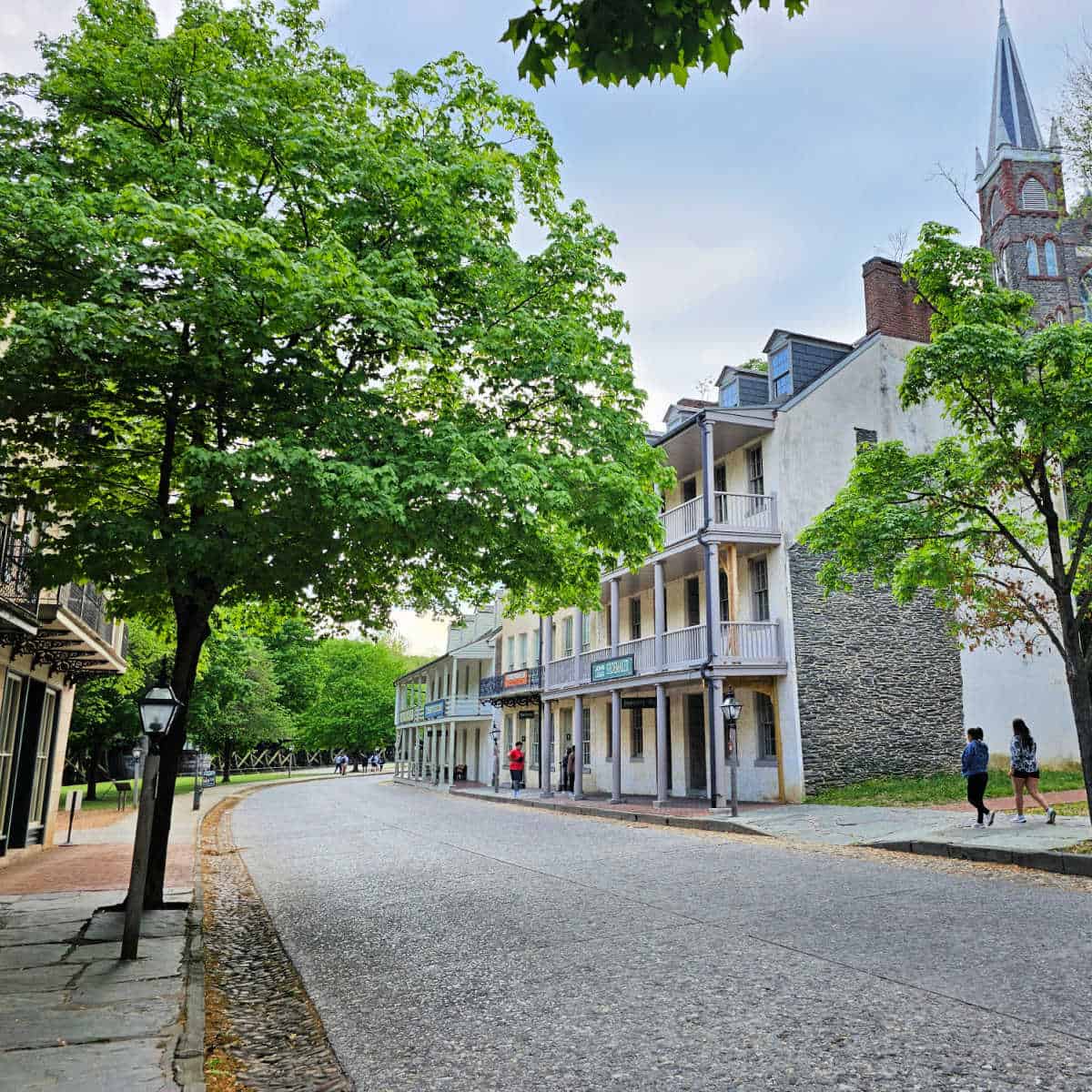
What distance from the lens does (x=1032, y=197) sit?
5722 centimetres

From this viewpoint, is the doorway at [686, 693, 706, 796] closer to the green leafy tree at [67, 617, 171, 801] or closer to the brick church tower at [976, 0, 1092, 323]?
the green leafy tree at [67, 617, 171, 801]

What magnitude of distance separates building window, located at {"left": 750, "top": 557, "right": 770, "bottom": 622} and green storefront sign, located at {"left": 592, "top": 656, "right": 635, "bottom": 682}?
373 centimetres

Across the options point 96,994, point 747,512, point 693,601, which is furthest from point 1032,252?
point 96,994

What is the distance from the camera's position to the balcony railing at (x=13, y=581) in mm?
11266

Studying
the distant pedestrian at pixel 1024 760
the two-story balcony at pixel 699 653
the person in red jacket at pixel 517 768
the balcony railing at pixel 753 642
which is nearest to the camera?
the distant pedestrian at pixel 1024 760

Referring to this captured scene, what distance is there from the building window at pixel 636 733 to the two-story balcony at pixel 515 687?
4377 millimetres

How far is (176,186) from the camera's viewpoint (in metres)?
8.35

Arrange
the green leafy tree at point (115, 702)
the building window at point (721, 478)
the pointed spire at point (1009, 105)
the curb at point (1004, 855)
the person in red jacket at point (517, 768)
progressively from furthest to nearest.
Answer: the pointed spire at point (1009, 105)
the green leafy tree at point (115, 702)
the person in red jacket at point (517, 768)
the building window at point (721, 478)
the curb at point (1004, 855)

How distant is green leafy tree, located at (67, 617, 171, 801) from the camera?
3216cm

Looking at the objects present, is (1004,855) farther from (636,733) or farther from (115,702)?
(115,702)

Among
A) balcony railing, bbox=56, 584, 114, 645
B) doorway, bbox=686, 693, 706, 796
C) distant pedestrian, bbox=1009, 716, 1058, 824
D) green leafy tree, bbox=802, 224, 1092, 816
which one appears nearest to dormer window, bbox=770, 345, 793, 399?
doorway, bbox=686, 693, 706, 796

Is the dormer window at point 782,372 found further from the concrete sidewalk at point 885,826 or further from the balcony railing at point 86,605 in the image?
the balcony railing at point 86,605

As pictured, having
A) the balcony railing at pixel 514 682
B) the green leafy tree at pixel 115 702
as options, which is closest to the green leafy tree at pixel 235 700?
the green leafy tree at pixel 115 702

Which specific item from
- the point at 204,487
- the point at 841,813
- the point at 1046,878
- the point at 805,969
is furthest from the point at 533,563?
the point at 841,813
